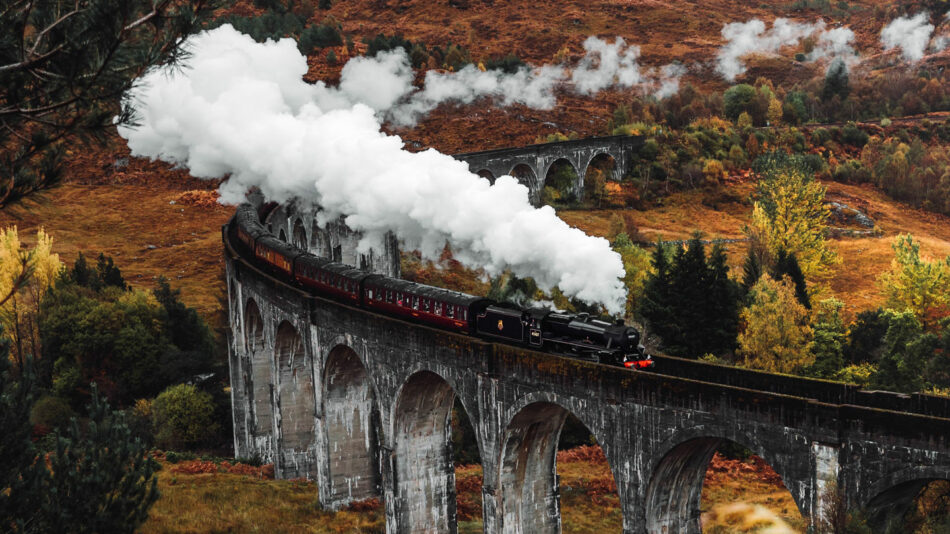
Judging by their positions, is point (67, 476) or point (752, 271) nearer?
point (67, 476)

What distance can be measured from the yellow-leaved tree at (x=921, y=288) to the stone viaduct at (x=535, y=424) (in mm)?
33840

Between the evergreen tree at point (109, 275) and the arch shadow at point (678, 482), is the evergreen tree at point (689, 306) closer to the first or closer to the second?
the arch shadow at point (678, 482)

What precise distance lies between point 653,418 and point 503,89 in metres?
125

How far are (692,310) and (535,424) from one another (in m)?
22.7

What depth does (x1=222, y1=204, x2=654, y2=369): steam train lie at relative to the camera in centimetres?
2456

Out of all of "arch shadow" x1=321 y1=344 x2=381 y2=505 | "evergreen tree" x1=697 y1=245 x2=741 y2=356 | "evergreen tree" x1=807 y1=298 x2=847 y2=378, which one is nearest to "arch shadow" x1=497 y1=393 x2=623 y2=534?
"arch shadow" x1=321 y1=344 x2=381 y2=505

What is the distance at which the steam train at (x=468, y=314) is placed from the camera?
80.6ft

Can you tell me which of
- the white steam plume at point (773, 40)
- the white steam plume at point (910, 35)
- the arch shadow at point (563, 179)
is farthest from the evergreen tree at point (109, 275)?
the white steam plume at point (910, 35)

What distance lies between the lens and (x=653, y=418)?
73.8 ft

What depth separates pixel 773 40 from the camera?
175 metres

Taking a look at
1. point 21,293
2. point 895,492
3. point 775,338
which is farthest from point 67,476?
point 21,293

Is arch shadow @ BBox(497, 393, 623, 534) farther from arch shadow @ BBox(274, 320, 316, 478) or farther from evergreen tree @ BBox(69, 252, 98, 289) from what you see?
evergreen tree @ BBox(69, 252, 98, 289)

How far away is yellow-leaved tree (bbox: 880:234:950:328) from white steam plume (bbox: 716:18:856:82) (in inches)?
4449

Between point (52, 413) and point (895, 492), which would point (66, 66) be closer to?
point (895, 492)
